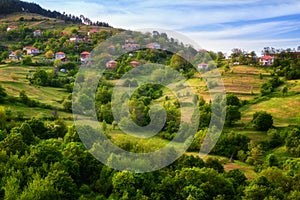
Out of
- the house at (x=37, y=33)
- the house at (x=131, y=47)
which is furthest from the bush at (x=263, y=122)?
the house at (x=37, y=33)

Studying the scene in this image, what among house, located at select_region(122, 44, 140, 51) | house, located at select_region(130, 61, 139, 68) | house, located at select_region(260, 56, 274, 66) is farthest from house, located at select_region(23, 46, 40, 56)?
house, located at select_region(260, 56, 274, 66)

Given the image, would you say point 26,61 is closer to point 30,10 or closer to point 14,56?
point 14,56

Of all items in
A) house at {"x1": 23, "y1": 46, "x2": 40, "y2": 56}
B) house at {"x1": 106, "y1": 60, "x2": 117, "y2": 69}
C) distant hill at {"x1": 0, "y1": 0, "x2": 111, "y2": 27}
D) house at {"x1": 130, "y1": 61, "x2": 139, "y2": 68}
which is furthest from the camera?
distant hill at {"x1": 0, "y1": 0, "x2": 111, "y2": 27}

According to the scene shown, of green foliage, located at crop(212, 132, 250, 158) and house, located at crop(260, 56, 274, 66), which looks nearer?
green foliage, located at crop(212, 132, 250, 158)

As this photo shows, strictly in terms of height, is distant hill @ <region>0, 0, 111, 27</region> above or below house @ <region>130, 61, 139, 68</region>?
above

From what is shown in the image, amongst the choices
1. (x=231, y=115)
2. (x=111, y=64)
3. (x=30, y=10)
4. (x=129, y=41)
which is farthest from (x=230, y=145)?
(x=30, y=10)

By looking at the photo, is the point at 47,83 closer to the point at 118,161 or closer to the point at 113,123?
the point at 113,123

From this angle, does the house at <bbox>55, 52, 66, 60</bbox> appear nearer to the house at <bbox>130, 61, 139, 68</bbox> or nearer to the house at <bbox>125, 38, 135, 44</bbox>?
the house at <bbox>125, 38, 135, 44</bbox>

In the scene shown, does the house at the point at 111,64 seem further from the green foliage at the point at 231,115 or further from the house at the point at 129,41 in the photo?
the green foliage at the point at 231,115

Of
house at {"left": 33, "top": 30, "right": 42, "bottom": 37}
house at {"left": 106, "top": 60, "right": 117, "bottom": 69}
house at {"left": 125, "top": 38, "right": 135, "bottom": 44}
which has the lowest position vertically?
house at {"left": 106, "top": 60, "right": 117, "bottom": 69}
